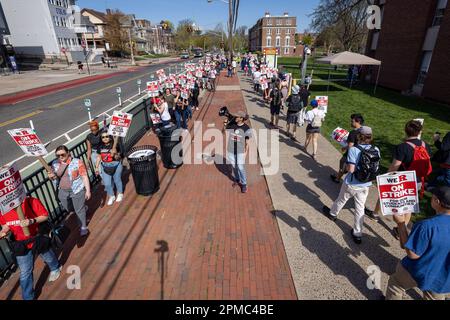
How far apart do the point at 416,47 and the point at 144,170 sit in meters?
20.8

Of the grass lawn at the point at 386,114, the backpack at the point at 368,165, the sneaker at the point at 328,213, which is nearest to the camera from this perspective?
the backpack at the point at 368,165

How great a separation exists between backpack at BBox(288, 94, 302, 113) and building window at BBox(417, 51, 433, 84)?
45.0 ft

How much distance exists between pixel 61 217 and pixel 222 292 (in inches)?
152

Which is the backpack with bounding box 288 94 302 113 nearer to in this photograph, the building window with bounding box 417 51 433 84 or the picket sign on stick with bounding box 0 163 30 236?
the picket sign on stick with bounding box 0 163 30 236

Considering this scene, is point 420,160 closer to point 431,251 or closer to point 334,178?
point 334,178

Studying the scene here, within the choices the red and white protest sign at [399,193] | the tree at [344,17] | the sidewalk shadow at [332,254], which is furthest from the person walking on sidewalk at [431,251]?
the tree at [344,17]

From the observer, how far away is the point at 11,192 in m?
3.19

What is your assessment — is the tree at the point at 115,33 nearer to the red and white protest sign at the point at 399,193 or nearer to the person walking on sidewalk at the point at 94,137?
the person walking on sidewalk at the point at 94,137

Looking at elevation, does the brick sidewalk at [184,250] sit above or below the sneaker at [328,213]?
below

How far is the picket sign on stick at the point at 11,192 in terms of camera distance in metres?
3.08

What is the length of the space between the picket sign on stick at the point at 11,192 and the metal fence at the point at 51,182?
100cm

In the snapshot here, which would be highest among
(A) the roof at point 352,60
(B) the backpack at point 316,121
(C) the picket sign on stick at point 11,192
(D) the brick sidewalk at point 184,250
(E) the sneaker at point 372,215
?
(A) the roof at point 352,60

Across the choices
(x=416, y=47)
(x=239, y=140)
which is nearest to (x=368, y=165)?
(x=239, y=140)

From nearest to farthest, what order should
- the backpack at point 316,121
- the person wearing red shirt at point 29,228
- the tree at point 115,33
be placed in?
1. the person wearing red shirt at point 29,228
2. the backpack at point 316,121
3. the tree at point 115,33
